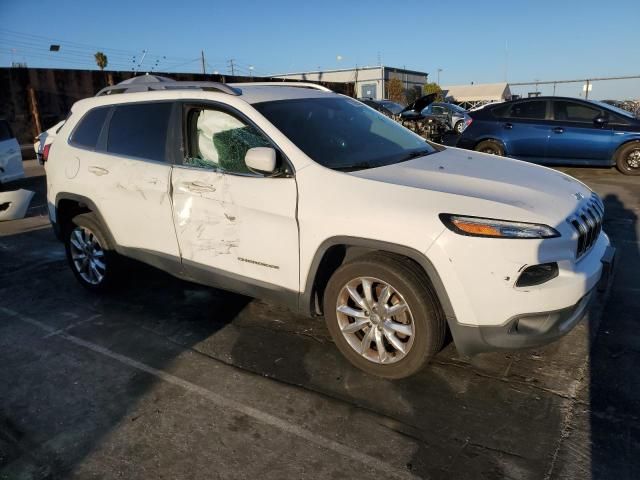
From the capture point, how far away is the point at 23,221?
7.95 meters

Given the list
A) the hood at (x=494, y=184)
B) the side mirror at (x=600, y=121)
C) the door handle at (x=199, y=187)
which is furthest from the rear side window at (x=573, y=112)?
the door handle at (x=199, y=187)

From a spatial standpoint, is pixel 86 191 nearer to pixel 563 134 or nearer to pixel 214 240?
pixel 214 240

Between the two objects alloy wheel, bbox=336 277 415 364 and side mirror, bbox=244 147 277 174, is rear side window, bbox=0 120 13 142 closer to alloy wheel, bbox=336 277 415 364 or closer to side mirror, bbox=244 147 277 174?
side mirror, bbox=244 147 277 174

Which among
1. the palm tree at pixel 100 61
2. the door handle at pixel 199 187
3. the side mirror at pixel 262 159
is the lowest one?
the door handle at pixel 199 187

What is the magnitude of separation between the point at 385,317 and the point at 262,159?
1.22 metres

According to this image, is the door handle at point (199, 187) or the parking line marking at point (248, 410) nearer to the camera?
the parking line marking at point (248, 410)

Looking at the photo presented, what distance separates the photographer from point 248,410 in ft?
9.39

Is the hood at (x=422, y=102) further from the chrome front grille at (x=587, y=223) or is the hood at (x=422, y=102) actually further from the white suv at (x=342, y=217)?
Answer: the chrome front grille at (x=587, y=223)

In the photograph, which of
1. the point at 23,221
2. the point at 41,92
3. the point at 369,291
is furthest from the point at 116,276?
the point at 41,92

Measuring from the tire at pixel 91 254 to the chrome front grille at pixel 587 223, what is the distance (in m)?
3.62

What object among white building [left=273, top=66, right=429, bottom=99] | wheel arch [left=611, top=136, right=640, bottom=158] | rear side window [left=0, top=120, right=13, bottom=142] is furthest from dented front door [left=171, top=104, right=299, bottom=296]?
white building [left=273, top=66, right=429, bottom=99]

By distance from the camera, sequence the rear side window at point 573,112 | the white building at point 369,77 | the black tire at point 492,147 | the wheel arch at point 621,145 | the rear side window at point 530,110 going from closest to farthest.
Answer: the wheel arch at point 621,145
the rear side window at point 573,112
the rear side window at point 530,110
the black tire at point 492,147
the white building at point 369,77

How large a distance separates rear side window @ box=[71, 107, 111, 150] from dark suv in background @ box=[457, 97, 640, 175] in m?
8.03

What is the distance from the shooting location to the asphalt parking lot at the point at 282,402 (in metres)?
2.43
